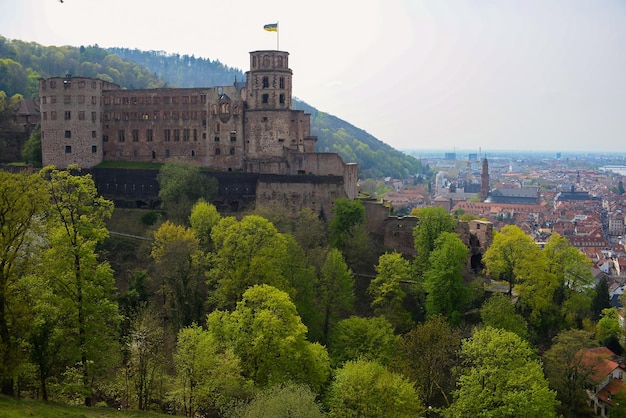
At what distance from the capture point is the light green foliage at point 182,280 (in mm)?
44219

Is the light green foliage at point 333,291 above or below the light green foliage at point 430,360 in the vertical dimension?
above

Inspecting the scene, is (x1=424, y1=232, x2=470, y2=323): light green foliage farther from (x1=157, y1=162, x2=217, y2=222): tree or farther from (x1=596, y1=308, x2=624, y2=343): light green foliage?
(x1=157, y1=162, x2=217, y2=222): tree

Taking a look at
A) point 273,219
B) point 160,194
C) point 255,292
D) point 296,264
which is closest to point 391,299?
point 296,264

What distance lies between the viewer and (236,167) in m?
67.4

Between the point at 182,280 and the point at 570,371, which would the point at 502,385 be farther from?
the point at 182,280

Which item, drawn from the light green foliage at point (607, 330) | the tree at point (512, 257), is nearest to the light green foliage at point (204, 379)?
the tree at point (512, 257)

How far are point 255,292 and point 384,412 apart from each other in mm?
9772

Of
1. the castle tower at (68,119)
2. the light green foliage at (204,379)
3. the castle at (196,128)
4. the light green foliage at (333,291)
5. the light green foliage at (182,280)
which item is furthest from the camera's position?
the castle tower at (68,119)

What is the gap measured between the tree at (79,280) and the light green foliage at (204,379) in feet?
12.0

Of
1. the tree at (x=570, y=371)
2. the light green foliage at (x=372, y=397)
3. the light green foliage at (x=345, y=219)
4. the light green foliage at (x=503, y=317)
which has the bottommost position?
the tree at (x=570, y=371)

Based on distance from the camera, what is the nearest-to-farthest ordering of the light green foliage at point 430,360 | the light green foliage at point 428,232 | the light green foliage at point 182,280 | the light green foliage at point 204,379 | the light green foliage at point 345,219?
the light green foliage at point 204,379 < the light green foliage at point 430,360 < the light green foliage at point 182,280 < the light green foliage at point 428,232 < the light green foliage at point 345,219

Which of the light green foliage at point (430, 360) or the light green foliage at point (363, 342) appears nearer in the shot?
the light green foliage at point (430, 360)

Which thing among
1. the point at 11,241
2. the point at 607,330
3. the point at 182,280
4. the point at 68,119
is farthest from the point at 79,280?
the point at 68,119

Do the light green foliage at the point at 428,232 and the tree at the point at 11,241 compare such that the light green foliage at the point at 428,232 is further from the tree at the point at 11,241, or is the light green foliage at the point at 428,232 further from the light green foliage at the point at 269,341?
the tree at the point at 11,241
